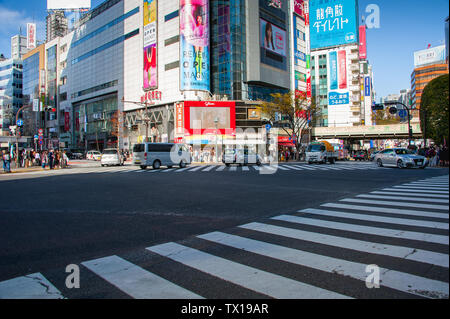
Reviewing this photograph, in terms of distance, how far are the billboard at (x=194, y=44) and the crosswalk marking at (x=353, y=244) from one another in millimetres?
44609

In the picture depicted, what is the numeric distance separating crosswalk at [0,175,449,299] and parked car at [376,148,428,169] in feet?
58.3

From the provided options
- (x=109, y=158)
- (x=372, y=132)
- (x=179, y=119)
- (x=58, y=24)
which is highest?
(x=58, y=24)

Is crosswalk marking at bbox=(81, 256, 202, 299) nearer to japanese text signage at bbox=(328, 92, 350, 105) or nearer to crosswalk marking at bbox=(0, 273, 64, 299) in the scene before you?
crosswalk marking at bbox=(0, 273, 64, 299)

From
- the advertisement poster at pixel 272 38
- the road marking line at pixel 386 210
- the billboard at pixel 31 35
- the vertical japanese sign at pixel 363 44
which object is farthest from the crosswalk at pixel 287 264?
the billboard at pixel 31 35

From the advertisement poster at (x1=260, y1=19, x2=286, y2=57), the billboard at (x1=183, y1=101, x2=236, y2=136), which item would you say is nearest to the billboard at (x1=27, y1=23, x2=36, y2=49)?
the billboard at (x1=183, y1=101, x2=236, y2=136)

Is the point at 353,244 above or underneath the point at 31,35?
underneath

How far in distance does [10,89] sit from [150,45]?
73.0 metres

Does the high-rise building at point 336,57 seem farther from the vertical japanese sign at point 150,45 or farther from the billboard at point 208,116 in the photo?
the vertical japanese sign at point 150,45

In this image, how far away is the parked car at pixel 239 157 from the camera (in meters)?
27.6

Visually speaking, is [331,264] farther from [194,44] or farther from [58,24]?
[58,24]

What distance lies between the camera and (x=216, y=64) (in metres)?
50.2

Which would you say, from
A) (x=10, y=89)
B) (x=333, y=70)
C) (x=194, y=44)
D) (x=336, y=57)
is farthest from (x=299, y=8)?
(x=10, y=89)

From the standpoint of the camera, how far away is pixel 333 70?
83.1 m
